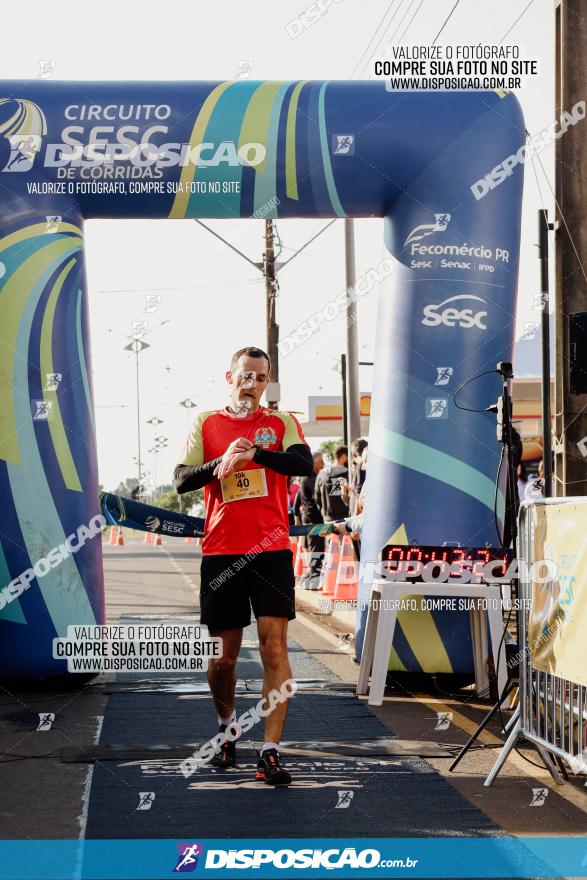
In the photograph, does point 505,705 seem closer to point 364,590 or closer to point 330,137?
point 364,590

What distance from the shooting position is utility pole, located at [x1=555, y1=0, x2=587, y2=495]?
9375 millimetres

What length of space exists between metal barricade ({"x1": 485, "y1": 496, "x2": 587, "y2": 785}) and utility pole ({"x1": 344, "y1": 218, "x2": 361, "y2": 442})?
15919 mm

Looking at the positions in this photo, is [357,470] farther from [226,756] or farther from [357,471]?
[226,756]

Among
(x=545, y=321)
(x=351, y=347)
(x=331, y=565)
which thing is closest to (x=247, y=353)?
(x=545, y=321)

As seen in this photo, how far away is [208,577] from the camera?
21.9 feet

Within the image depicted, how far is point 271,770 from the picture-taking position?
6109 mm

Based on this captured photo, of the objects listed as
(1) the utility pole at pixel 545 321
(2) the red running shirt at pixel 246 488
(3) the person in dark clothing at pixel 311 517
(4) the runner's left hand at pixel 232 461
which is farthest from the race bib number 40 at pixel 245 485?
(3) the person in dark clothing at pixel 311 517

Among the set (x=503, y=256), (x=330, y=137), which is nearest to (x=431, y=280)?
(x=503, y=256)

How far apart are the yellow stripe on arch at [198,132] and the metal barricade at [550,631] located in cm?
420

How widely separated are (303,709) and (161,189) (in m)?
3.95

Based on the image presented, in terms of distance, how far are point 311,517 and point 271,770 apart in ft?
39.1

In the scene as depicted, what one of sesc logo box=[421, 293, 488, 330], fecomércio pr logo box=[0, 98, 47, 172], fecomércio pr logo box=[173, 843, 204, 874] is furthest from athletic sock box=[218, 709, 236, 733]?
fecomércio pr logo box=[0, 98, 47, 172]

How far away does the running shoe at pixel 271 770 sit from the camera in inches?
239

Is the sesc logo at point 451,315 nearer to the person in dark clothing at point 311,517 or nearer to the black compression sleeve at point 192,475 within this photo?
the black compression sleeve at point 192,475
